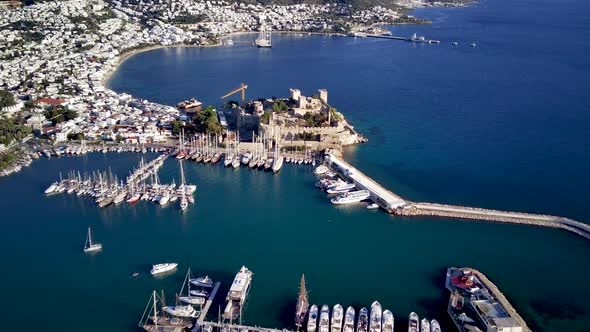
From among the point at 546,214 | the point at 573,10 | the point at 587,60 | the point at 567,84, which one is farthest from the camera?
the point at 573,10

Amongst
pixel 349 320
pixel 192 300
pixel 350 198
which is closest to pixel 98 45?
pixel 350 198

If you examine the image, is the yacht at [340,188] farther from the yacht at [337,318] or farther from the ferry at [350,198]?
the yacht at [337,318]

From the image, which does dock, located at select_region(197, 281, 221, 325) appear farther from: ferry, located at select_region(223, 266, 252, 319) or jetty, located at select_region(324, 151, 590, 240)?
jetty, located at select_region(324, 151, 590, 240)

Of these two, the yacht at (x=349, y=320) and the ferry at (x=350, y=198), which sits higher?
the ferry at (x=350, y=198)

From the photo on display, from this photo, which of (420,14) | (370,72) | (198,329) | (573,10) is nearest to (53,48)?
(370,72)

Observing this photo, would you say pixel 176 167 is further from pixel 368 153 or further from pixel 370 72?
pixel 370 72

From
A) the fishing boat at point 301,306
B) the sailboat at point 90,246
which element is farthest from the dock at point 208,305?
the sailboat at point 90,246

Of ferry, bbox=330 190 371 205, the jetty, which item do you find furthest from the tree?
the jetty
